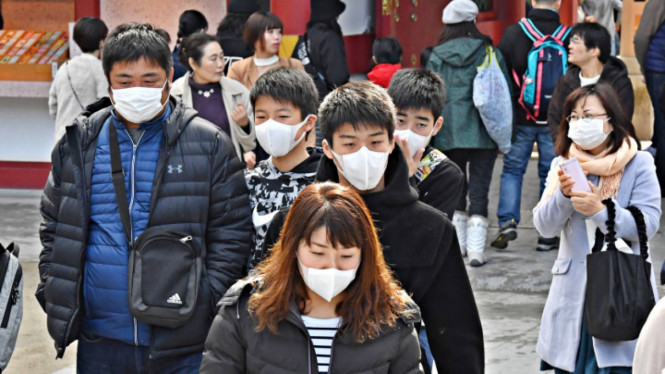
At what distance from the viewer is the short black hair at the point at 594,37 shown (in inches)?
349

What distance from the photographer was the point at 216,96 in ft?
26.5

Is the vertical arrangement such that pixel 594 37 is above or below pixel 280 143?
above

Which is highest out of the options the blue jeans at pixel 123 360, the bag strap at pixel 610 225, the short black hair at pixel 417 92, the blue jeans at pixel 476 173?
the short black hair at pixel 417 92

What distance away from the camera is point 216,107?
26.3 ft

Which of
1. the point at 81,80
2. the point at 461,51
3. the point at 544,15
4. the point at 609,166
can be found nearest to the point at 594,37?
the point at 544,15

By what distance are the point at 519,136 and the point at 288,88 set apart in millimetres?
4985

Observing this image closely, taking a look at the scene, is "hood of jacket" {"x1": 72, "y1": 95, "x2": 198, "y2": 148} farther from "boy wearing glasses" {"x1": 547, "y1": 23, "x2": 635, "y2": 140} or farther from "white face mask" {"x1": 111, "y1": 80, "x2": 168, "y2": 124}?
"boy wearing glasses" {"x1": 547, "y1": 23, "x2": 635, "y2": 140}

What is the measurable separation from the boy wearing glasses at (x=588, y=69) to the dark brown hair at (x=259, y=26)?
2048 mm

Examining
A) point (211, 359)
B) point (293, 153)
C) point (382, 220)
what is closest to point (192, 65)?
point (293, 153)

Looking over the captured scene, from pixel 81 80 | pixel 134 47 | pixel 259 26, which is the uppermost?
pixel 134 47

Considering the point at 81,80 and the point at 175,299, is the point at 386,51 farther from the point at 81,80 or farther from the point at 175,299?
the point at 175,299

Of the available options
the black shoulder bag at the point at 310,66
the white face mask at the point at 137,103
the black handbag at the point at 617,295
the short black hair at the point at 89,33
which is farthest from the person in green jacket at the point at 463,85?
the white face mask at the point at 137,103

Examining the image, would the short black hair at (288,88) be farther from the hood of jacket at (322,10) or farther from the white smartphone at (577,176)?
the hood of jacket at (322,10)

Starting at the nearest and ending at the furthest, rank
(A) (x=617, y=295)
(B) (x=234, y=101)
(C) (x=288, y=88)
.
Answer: (C) (x=288, y=88), (A) (x=617, y=295), (B) (x=234, y=101)
